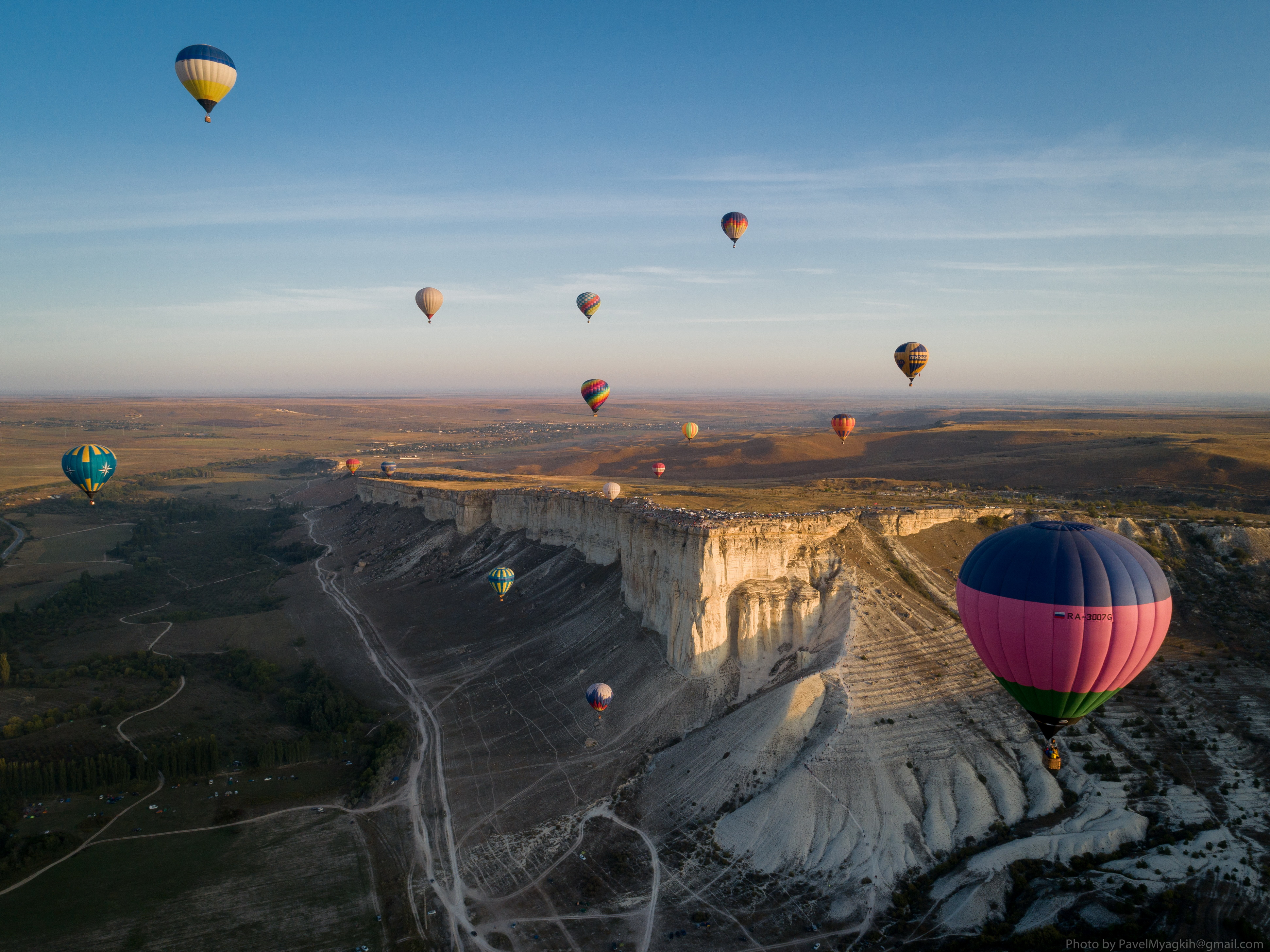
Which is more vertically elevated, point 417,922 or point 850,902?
point 850,902

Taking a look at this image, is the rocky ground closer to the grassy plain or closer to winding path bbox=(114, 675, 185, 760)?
winding path bbox=(114, 675, 185, 760)

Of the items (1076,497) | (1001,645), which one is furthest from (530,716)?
(1076,497)

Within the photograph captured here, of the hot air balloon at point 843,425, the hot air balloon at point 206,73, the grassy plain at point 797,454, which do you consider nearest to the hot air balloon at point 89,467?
the hot air balloon at point 206,73

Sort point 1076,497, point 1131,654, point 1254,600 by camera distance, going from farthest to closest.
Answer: point 1076,497
point 1254,600
point 1131,654

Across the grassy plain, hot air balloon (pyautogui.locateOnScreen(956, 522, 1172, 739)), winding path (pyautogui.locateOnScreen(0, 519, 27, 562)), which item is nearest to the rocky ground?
hot air balloon (pyautogui.locateOnScreen(956, 522, 1172, 739))

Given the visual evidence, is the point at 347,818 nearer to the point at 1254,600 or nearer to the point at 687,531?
the point at 687,531

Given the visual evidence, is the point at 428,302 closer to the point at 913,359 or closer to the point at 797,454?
the point at 913,359

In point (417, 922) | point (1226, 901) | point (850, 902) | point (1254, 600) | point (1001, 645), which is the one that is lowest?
point (417, 922)
